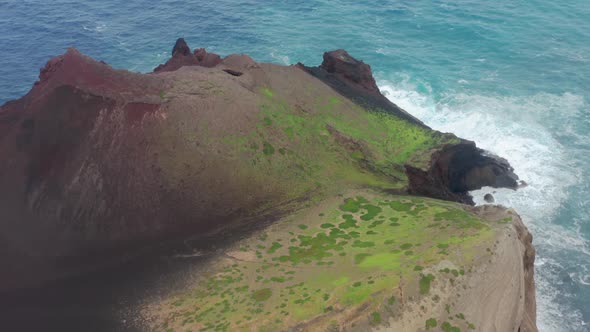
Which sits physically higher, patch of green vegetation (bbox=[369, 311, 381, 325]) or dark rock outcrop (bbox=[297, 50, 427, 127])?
dark rock outcrop (bbox=[297, 50, 427, 127])

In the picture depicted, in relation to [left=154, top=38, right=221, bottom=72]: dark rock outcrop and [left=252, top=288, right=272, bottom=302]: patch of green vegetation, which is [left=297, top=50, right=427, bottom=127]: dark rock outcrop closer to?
[left=154, top=38, right=221, bottom=72]: dark rock outcrop

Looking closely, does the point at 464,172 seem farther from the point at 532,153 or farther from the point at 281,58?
the point at 281,58

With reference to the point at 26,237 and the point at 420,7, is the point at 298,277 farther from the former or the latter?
the point at 420,7

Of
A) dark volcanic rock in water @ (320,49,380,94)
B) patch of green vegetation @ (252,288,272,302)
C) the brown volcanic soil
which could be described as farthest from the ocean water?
patch of green vegetation @ (252,288,272,302)

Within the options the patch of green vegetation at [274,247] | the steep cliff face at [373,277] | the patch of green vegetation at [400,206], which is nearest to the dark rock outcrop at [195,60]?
the steep cliff face at [373,277]

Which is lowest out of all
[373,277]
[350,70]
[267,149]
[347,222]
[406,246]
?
[347,222]

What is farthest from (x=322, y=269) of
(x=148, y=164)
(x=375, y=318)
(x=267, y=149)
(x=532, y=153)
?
(x=532, y=153)
